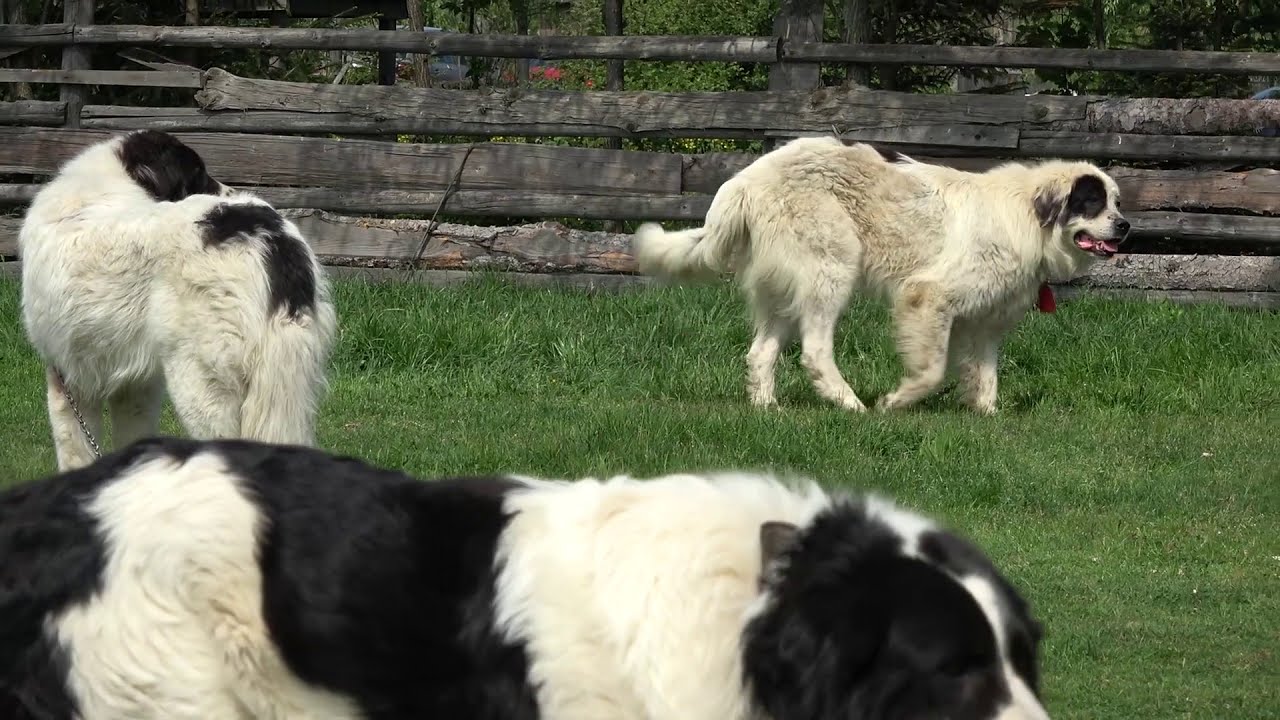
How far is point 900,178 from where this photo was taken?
11.3 m

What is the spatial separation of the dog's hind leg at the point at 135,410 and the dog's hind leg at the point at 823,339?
4.85 meters

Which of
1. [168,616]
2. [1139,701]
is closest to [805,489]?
[168,616]

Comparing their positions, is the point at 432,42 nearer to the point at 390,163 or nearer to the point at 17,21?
the point at 390,163

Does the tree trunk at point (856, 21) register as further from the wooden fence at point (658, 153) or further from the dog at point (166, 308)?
the dog at point (166, 308)

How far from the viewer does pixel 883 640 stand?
8.91ft

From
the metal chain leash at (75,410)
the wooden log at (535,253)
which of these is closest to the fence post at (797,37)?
the wooden log at (535,253)

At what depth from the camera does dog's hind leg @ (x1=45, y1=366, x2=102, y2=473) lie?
281 inches

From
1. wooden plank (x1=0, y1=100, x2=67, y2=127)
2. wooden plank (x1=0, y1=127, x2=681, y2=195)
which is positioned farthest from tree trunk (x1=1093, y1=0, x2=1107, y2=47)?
wooden plank (x1=0, y1=100, x2=67, y2=127)

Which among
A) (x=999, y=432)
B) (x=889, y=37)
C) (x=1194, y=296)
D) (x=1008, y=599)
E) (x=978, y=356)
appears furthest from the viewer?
(x=889, y=37)

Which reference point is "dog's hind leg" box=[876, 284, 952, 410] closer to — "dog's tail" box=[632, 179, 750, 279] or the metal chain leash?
"dog's tail" box=[632, 179, 750, 279]

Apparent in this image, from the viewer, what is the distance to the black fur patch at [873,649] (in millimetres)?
2695

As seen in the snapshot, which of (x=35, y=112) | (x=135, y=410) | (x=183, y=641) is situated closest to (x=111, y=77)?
(x=35, y=112)

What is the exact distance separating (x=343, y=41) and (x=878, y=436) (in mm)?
7342

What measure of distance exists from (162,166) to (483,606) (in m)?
5.08
